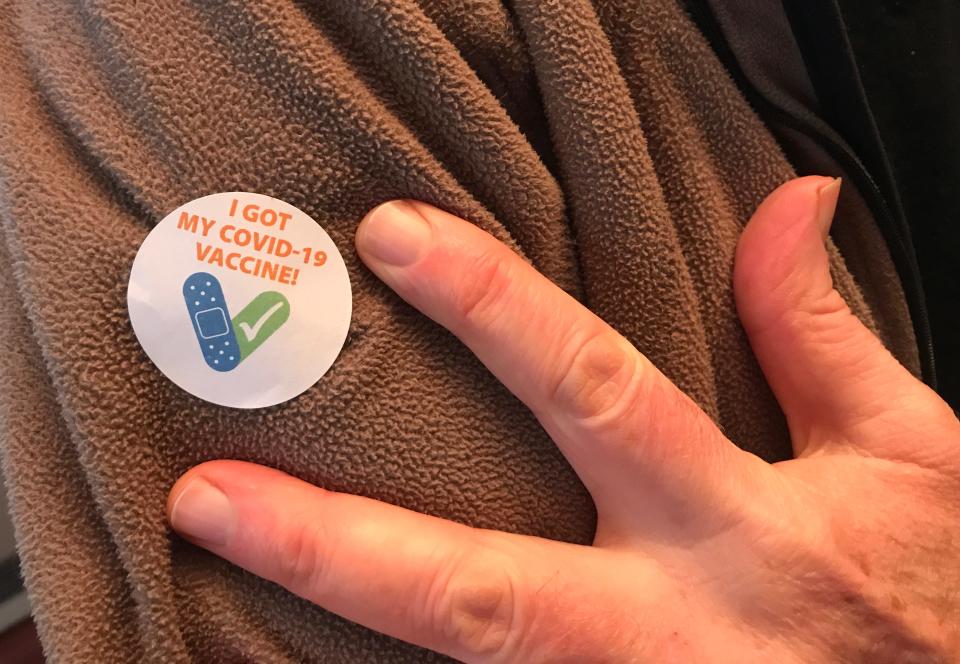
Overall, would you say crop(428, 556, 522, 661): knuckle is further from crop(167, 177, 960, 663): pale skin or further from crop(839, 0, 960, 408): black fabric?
crop(839, 0, 960, 408): black fabric

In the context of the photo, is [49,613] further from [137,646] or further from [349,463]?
[349,463]

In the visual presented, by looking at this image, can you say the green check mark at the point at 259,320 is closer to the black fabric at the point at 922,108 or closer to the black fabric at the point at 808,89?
the black fabric at the point at 808,89

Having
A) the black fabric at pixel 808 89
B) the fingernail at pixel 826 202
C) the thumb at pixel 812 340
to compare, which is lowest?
the thumb at pixel 812 340

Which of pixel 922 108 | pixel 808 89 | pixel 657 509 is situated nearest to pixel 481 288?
pixel 657 509

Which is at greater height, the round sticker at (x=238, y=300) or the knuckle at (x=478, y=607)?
the round sticker at (x=238, y=300)

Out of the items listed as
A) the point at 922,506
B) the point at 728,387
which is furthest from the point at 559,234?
the point at 922,506

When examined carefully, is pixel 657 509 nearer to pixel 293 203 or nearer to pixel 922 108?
pixel 293 203

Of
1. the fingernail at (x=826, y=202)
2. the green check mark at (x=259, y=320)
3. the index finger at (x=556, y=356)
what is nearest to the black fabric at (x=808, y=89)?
the fingernail at (x=826, y=202)
